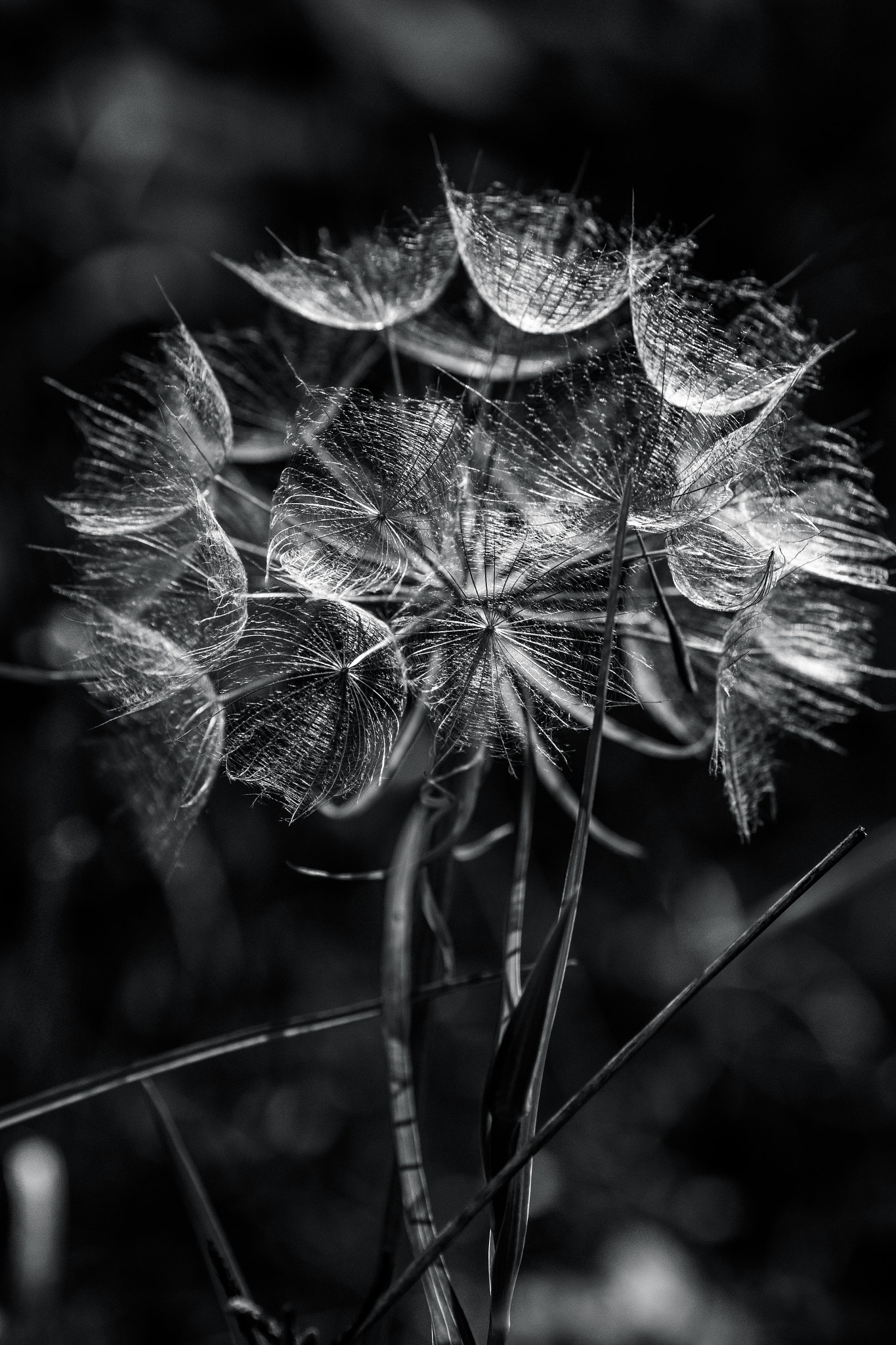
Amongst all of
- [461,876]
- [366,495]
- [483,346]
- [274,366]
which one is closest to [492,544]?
[366,495]

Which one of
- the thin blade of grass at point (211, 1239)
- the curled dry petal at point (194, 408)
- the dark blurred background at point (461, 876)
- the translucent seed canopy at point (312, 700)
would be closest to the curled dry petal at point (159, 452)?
the curled dry petal at point (194, 408)

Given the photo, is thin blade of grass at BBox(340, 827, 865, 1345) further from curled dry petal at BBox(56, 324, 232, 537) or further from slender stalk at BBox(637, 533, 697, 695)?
curled dry petal at BBox(56, 324, 232, 537)

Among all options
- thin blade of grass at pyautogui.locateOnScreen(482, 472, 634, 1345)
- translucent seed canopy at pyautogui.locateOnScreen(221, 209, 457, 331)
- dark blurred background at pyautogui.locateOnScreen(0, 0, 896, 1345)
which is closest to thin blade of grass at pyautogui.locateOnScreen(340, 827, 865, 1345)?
thin blade of grass at pyautogui.locateOnScreen(482, 472, 634, 1345)

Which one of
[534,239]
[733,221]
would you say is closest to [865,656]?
[534,239]

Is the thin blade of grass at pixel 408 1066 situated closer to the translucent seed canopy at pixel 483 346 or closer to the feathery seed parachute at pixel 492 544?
the feathery seed parachute at pixel 492 544

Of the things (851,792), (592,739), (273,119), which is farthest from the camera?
(273,119)

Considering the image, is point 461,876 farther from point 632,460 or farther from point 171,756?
point 632,460

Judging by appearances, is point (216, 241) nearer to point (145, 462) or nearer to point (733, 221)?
point (733, 221)
